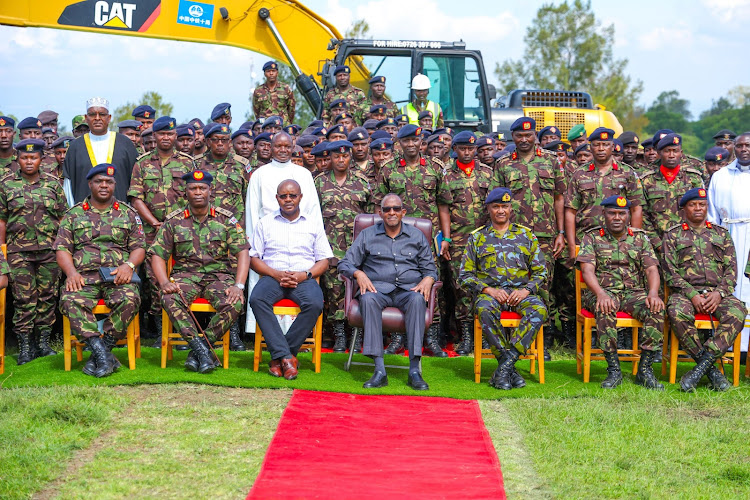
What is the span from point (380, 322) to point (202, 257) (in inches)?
63.3

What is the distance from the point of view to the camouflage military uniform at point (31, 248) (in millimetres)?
7832

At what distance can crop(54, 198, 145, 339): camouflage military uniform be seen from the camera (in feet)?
22.9

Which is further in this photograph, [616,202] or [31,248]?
[31,248]

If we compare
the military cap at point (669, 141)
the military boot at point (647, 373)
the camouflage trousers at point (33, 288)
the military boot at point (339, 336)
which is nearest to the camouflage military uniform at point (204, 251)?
the camouflage trousers at point (33, 288)

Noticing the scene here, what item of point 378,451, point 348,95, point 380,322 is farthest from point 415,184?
point 378,451

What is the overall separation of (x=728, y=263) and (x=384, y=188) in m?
3.11

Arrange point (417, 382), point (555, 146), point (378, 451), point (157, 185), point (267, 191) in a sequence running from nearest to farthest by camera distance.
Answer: point (378, 451)
point (417, 382)
point (267, 191)
point (157, 185)
point (555, 146)

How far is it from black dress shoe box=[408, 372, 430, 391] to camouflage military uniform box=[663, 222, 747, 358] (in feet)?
6.53

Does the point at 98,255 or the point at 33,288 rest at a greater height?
the point at 98,255

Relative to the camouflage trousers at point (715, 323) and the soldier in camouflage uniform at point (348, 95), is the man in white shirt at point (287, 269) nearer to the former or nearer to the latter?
the camouflage trousers at point (715, 323)

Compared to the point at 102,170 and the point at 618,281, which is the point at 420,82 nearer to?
the point at 618,281

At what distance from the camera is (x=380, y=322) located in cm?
704

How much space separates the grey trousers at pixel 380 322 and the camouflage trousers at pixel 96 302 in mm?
1807

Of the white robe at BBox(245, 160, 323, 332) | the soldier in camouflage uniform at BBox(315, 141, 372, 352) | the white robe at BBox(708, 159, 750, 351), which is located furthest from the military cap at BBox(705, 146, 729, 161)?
the white robe at BBox(245, 160, 323, 332)
